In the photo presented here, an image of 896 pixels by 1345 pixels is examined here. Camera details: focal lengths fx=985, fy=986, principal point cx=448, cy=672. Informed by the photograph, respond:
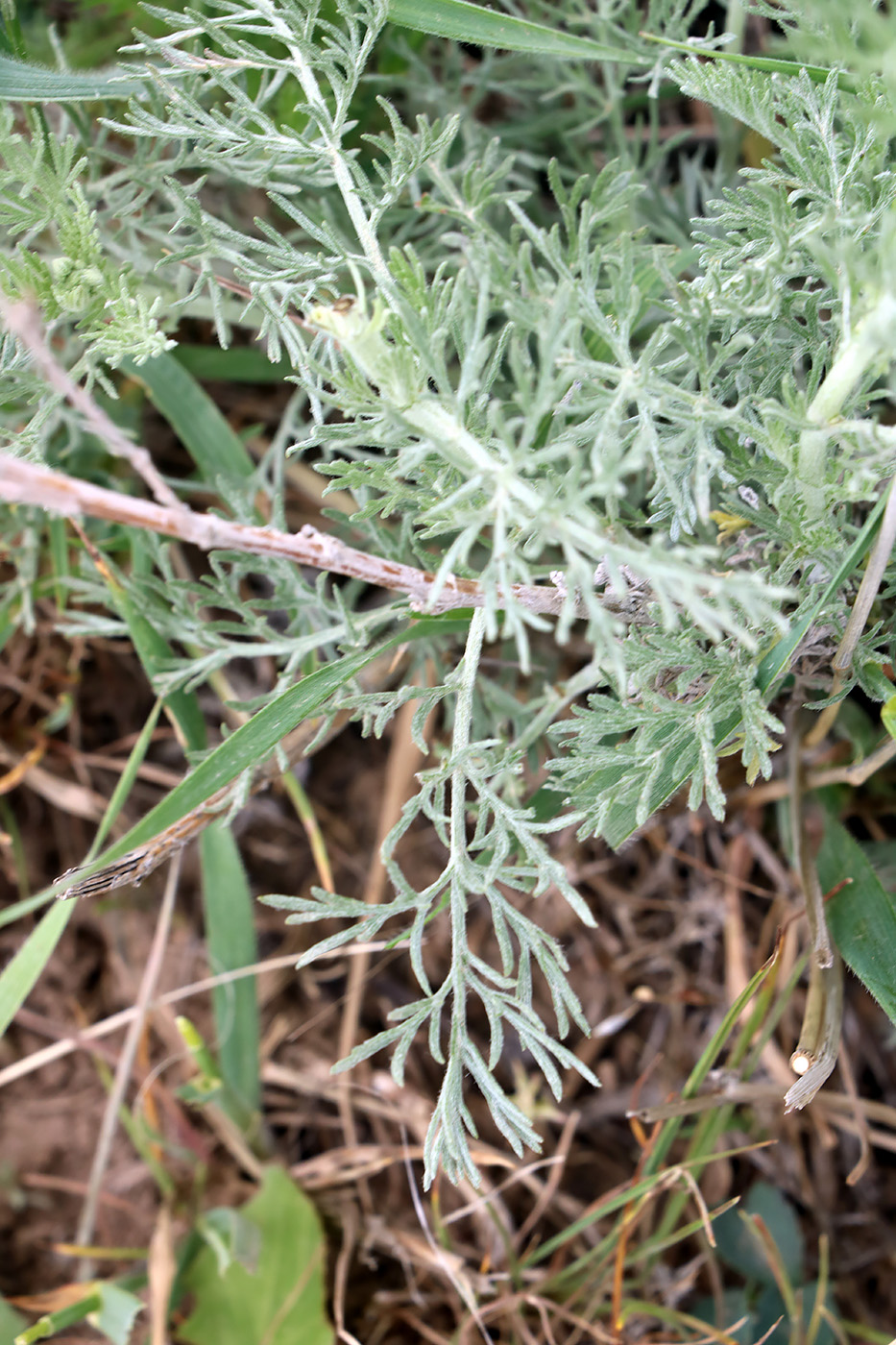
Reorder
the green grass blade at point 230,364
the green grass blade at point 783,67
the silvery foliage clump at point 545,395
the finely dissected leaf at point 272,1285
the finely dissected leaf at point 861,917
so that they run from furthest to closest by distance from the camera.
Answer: the green grass blade at point 230,364, the finely dissected leaf at point 272,1285, the finely dissected leaf at point 861,917, the green grass blade at point 783,67, the silvery foliage clump at point 545,395

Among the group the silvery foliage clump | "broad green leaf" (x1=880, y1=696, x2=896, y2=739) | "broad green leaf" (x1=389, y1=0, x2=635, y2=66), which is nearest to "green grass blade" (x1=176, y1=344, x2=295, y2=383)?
the silvery foliage clump

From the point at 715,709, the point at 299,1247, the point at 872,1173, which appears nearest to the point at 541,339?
the point at 715,709

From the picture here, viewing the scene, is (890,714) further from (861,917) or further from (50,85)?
(50,85)

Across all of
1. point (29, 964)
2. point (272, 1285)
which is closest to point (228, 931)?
point (29, 964)

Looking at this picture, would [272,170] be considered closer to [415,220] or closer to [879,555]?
[415,220]

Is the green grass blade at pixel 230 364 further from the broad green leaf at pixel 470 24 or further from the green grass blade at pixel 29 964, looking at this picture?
the green grass blade at pixel 29 964

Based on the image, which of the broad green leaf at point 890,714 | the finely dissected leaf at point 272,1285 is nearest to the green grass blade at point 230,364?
the broad green leaf at point 890,714

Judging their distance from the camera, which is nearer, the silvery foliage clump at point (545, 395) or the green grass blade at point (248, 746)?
the silvery foliage clump at point (545, 395)

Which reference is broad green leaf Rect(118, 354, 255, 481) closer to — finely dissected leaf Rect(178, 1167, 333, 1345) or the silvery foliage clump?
the silvery foliage clump
